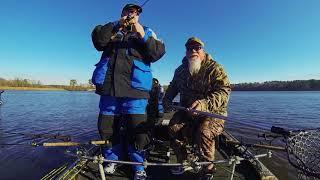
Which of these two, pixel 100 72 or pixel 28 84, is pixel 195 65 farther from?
pixel 28 84

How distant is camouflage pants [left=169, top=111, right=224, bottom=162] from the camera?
13.4 ft

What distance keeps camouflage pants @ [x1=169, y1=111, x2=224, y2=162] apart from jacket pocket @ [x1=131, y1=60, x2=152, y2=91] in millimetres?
745

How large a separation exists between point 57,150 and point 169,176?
24.1ft

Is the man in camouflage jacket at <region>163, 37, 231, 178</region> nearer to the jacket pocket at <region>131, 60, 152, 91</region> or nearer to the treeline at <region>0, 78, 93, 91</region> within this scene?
the jacket pocket at <region>131, 60, 152, 91</region>

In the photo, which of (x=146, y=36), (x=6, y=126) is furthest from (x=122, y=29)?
(x=6, y=126)

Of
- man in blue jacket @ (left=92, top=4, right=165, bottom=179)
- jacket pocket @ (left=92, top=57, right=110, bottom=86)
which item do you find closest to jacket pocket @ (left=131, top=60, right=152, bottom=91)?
man in blue jacket @ (left=92, top=4, right=165, bottom=179)

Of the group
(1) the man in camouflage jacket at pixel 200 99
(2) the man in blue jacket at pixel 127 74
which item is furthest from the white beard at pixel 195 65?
(2) the man in blue jacket at pixel 127 74

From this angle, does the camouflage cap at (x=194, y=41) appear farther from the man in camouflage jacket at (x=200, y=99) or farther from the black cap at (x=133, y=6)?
the black cap at (x=133, y=6)

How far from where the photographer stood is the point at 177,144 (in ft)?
14.8

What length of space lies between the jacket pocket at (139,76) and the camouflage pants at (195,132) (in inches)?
29.3

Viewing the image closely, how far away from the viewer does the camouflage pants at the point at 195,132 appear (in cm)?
407

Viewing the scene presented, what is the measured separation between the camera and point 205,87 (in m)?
4.49

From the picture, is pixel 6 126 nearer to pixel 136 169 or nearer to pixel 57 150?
pixel 57 150

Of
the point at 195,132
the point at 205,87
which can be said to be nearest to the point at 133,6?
the point at 205,87
